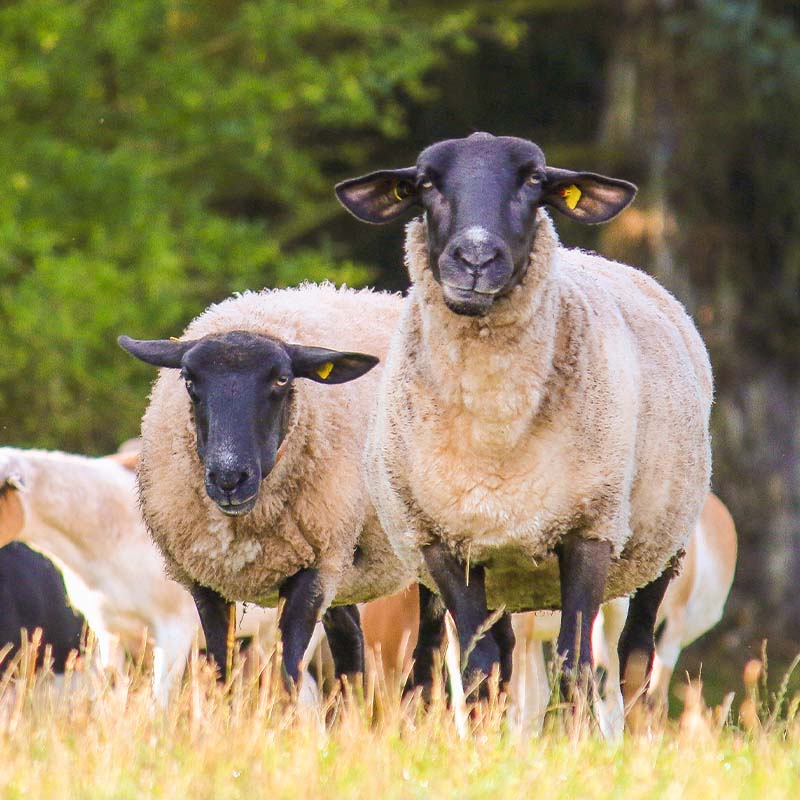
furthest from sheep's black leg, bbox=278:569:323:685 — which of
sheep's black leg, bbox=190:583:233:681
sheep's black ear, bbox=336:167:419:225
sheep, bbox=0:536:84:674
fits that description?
sheep, bbox=0:536:84:674

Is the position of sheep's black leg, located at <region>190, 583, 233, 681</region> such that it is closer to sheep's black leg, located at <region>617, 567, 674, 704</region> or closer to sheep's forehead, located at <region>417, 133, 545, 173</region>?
sheep's black leg, located at <region>617, 567, 674, 704</region>

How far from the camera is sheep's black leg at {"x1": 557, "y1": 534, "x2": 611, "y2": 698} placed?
20.1ft

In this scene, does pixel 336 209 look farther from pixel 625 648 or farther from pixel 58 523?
pixel 625 648

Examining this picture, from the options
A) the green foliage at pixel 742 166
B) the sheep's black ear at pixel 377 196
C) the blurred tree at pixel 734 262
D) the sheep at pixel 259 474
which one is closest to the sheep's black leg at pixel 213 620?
the sheep at pixel 259 474

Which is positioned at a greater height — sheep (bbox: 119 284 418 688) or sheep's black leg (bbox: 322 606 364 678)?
sheep (bbox: 119 284 418 688)

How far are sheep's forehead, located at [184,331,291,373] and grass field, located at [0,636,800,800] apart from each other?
1.67m

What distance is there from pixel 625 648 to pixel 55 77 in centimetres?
1133

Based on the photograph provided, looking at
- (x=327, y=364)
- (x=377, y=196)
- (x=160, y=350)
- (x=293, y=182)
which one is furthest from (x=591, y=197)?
(x=293, y=182)

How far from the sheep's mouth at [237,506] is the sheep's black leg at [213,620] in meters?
0.74

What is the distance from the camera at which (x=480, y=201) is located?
6188 millimetres

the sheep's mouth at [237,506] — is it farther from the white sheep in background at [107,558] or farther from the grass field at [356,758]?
the white sheep in background at [107,558]

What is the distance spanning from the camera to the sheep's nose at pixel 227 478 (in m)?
6.86

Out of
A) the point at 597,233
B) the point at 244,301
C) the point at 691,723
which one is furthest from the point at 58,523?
the point at 597,233

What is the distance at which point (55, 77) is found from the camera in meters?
17.0
